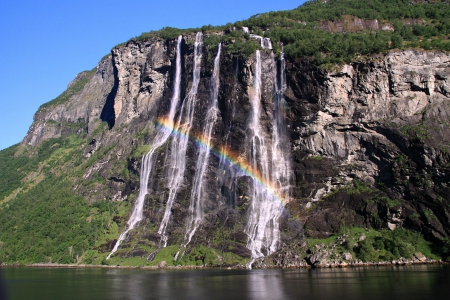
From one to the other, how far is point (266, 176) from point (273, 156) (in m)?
4.33

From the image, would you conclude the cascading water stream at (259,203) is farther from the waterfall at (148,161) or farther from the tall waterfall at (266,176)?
the waterfall at (148,161)

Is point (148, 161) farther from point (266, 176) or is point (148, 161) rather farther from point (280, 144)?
point (280, 144)

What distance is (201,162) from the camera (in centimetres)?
8600

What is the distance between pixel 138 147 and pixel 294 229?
47.0 m

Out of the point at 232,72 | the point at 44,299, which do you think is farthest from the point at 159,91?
the point at 44,299

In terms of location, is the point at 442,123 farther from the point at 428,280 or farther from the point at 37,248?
the point at 37,248

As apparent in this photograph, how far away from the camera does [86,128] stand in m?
158

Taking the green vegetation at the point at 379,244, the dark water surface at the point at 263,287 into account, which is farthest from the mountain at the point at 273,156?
the dark water surface at the point at 263,287

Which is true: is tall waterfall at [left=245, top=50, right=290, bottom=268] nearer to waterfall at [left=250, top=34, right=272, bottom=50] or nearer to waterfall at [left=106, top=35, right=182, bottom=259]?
waterfall at [left=250, top=34, right=272, bottom=50]

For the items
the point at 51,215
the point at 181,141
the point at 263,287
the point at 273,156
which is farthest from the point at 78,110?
the point at 263,287

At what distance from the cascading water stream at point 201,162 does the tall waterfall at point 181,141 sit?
13.2 ft

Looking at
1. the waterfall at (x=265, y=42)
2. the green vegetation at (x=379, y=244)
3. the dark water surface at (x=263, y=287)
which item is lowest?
the dark water surface at (x=263, y=287)

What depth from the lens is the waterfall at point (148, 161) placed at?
285 feet

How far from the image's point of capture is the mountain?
67.1 meters
